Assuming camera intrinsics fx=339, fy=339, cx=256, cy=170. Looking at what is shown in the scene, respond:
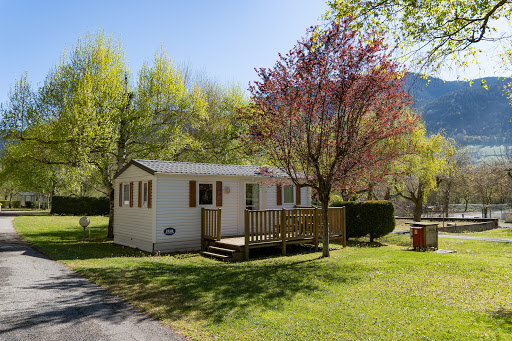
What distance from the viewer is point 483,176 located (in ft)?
135

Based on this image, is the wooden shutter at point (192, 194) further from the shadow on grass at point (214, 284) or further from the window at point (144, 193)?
the shadow on grass at point (214, 284)

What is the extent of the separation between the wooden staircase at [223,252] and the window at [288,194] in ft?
14.6

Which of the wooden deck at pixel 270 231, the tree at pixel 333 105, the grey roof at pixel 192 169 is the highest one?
the tree at pixel 333 105

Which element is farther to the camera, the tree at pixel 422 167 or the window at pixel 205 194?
the tree at pixel 422 167

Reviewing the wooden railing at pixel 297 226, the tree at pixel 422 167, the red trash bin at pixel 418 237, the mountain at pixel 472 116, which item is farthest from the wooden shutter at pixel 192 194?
the mountain at pixel 472 116

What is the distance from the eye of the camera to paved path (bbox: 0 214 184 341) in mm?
4562

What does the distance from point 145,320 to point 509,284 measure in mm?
6876

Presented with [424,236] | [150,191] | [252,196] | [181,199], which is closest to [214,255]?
[181,199]

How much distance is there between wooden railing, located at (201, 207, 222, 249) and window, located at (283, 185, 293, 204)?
13.2 ft

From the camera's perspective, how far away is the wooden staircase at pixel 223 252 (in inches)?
439

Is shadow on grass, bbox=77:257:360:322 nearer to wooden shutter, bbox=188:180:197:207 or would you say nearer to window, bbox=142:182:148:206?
wooden shutter, bbox=188:180:197:207

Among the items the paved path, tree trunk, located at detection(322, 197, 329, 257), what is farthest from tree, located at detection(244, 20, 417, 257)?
the paved path

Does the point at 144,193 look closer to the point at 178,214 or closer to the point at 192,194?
the point at 178,214

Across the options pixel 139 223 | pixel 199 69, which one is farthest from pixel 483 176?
pixel 139 223
